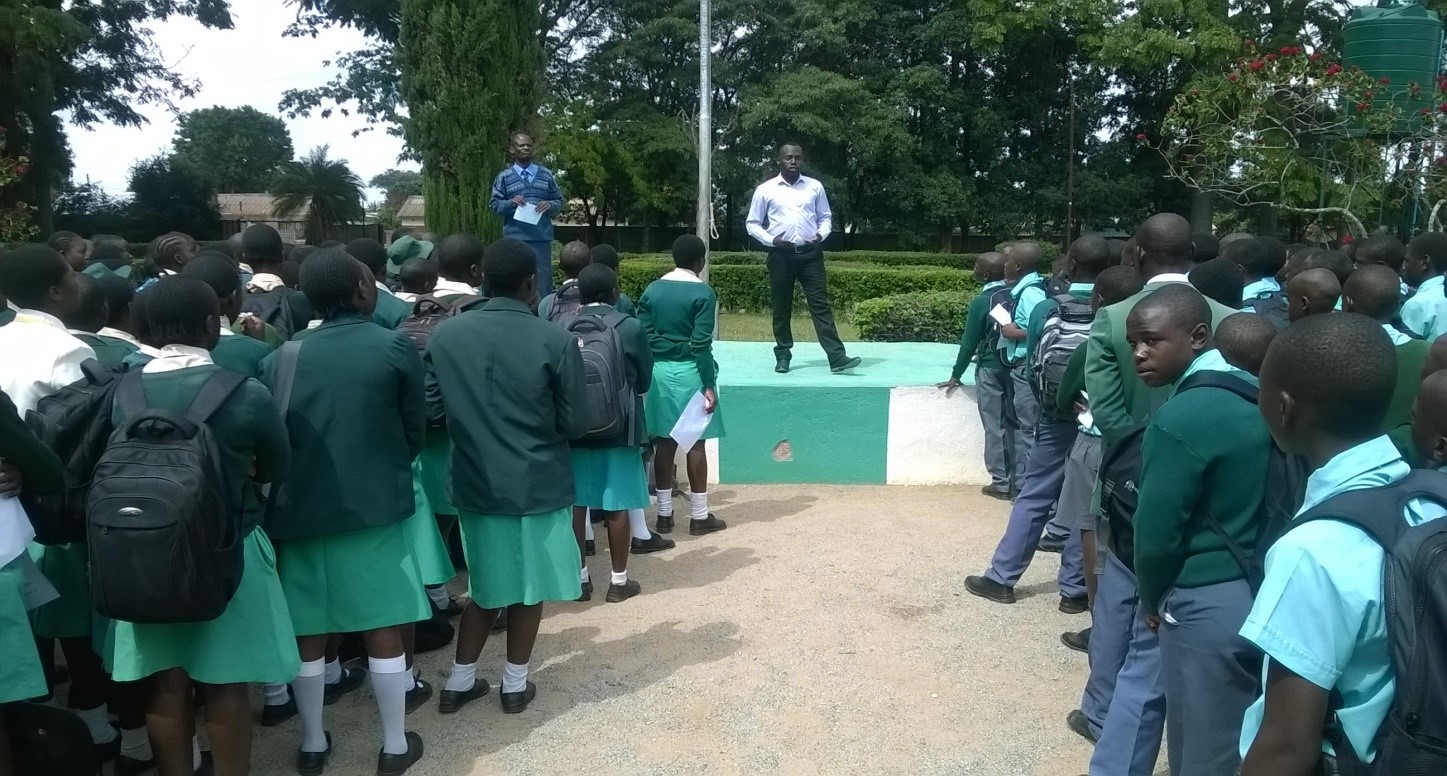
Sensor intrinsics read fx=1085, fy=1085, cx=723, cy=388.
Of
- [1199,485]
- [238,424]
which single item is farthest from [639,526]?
[1199,485]

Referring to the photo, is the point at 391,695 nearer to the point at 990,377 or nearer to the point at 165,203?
the point at 990,377

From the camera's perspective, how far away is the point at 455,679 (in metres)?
4.20

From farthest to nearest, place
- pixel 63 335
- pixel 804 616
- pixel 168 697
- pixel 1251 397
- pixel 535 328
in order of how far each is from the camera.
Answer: pixel 804 616 < pixel 535 328 < pixel 63 335 < pixel 168 697 < pixel 1251 397

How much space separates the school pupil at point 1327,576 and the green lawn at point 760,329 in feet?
36.4

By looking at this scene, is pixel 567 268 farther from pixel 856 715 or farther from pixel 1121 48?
pixel 1121 48

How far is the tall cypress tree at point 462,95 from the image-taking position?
45.4 ft

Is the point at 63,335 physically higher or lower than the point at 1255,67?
lower

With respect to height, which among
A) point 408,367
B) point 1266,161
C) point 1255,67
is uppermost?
point 1255,67

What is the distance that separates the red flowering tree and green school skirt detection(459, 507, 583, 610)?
9290mm

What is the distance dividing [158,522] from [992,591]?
3928 mm

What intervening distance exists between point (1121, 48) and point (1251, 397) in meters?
24.8

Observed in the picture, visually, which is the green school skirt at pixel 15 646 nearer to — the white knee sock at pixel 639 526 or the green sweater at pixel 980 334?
the white knee sock at pixel 639 526

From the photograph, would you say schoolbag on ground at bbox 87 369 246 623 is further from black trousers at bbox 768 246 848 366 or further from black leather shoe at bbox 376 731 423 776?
black trousers at bbox 768 246 848 366

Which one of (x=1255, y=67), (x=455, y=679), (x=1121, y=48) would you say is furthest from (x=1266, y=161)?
(x=1121, y=48)
